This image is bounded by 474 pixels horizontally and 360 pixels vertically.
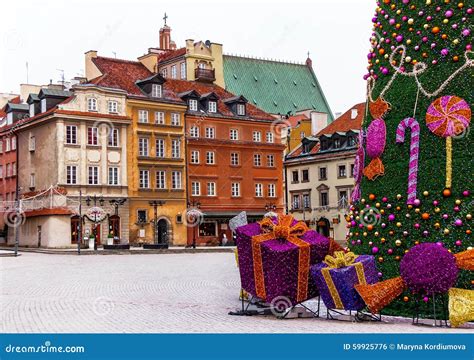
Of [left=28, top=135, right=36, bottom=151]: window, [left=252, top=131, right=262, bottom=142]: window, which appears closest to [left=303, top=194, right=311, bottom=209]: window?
[left=252, top=131, right=262, bottom=142]: window

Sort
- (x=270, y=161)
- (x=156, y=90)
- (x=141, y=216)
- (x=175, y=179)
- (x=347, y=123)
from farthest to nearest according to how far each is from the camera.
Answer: (x=270, y=161) < (x=347, y=123) < (x=156, y=90) < (x=175, y=179) < (x=141, y=216)

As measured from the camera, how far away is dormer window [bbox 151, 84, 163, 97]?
2203 inches

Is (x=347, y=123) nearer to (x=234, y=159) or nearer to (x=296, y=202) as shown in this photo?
(x=296, y=202)

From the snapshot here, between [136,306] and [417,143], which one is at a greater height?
[417,143]

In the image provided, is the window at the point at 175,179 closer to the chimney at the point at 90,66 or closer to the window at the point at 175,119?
the window at the point at 175,119

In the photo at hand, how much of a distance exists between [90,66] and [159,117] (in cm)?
683

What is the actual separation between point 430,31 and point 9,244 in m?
48.0

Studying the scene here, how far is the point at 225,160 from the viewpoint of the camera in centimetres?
5878

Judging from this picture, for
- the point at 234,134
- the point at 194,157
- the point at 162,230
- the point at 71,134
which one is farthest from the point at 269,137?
the point at 71,134

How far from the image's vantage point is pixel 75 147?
51000 mm

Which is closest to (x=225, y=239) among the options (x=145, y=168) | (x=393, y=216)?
(x=145, y=168)

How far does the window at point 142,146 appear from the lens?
178 feet

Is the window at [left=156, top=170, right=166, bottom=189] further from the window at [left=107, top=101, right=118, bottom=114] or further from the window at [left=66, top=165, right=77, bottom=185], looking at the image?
the window at [left=66, top=165, right=77, bottom=185]

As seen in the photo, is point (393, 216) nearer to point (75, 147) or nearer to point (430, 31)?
point (430, 31)
